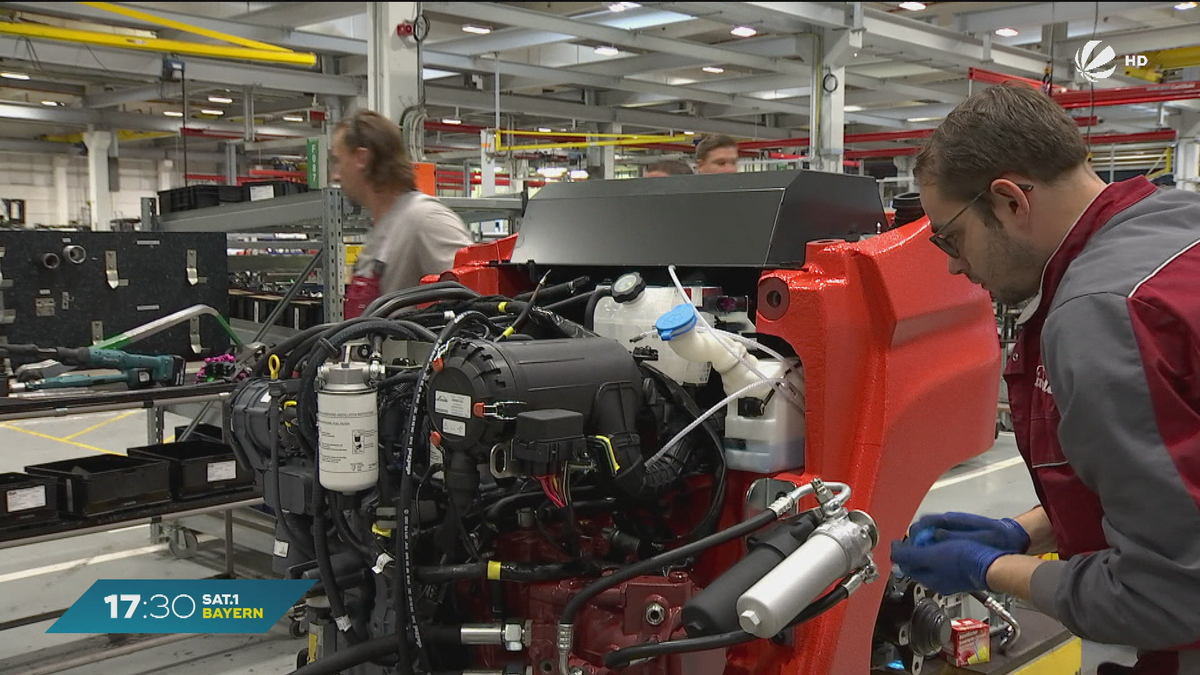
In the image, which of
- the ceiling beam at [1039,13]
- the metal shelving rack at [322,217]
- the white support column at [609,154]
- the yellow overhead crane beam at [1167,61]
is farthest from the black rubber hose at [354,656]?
the white support column at [609,154]

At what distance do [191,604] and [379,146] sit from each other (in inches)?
57.2

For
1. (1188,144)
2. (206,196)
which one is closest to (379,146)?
(206,196)

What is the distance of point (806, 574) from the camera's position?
136cm

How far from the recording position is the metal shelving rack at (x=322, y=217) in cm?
382

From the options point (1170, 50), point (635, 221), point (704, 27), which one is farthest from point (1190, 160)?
point (635, 221)

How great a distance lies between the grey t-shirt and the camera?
2699 millimetres

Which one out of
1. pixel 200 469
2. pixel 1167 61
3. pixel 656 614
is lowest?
pixel 200 469

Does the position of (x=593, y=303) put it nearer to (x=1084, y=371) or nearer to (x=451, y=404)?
(x=451, y=404)

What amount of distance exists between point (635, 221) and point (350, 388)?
82 centimetres

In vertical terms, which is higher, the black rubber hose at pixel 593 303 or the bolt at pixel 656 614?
the black rubber hose at pixel 593 303

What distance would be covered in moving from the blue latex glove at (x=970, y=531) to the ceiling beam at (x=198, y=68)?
26.7 ft

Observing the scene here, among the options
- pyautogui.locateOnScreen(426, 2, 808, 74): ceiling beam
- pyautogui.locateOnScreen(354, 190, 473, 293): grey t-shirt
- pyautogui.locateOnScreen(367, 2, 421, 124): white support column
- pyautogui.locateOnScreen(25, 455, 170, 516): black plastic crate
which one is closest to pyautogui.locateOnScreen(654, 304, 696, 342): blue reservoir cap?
pyautogui.locateOnScreen(354, 190, 473, 293): grey t-shirt

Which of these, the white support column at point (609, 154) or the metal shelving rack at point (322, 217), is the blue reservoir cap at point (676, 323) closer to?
the metal shelving rack at point (322, 217)

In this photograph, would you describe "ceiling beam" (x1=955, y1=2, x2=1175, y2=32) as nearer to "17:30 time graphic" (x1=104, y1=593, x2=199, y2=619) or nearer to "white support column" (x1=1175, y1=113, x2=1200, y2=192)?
"white support column" (x1=1175, y1=113, x2=1200, y2=192)
